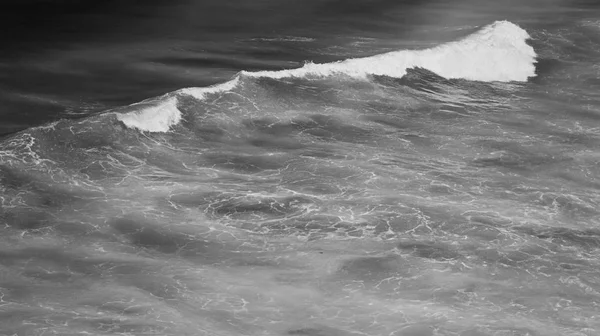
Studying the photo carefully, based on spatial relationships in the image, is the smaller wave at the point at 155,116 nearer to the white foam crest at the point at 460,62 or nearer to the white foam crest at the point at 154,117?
the white foam crest at the point at 154,117

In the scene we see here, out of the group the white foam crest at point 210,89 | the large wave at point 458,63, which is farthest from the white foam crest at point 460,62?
the white foam crest at point 210,89

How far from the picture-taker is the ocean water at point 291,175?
804 inches

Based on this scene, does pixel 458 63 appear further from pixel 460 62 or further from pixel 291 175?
pixel 291 175

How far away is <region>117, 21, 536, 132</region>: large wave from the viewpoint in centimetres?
3569

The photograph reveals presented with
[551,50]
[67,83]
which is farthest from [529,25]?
[67,83]

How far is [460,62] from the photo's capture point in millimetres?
38906

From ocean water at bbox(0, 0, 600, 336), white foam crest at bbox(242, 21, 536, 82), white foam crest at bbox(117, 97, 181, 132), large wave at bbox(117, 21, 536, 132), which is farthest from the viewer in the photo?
white foam crest at bbox(242, 21, 536, 82)

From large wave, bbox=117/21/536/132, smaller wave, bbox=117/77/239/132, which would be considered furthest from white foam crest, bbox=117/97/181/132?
large wave, bbox=117/21/536/132

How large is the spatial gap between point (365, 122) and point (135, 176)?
8586mm

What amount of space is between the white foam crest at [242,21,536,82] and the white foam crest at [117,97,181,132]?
470cm

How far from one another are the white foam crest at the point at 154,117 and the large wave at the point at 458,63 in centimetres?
116

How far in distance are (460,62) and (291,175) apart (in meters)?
14.5

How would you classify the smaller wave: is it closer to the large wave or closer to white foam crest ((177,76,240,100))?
white foam crest ((177,76,240,100))

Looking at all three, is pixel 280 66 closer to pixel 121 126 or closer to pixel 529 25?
pixel 121 126
